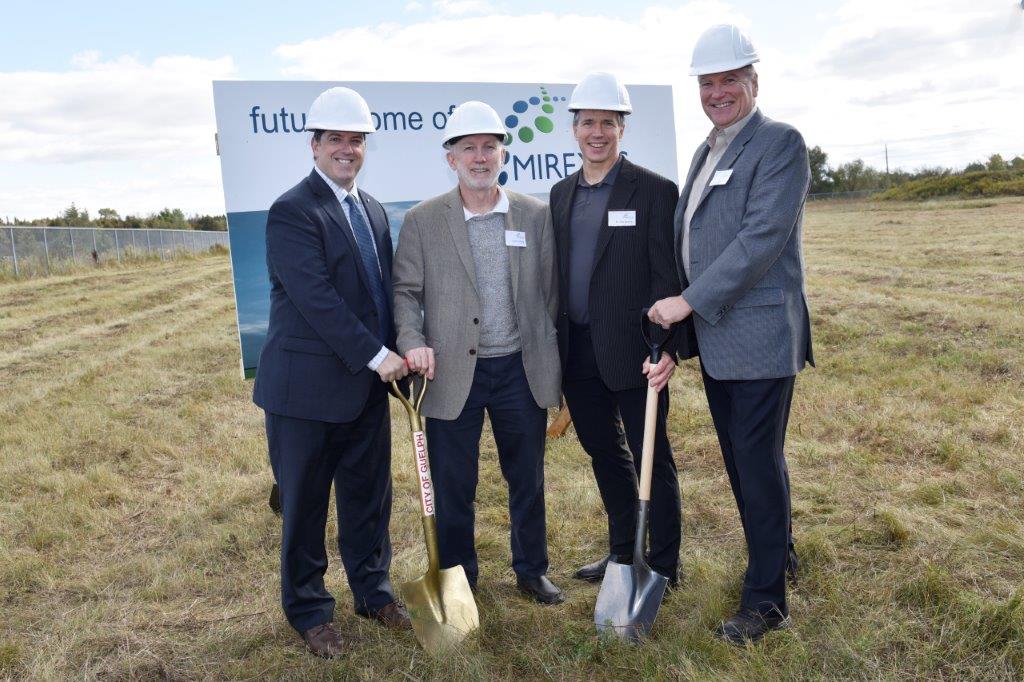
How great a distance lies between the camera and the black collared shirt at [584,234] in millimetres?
3746

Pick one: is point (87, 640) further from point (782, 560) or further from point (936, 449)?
point (936, 449)

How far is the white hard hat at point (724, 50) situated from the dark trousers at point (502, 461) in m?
1.45

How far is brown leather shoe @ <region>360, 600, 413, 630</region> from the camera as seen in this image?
3752 millimetres

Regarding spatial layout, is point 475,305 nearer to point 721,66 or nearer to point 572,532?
point 721,66

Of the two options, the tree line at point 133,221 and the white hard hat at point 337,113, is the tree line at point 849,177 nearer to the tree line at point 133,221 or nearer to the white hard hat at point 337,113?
the tree line at point 133,221

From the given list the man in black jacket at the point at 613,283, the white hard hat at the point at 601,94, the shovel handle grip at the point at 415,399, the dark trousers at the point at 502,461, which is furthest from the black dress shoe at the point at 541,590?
the white hard hat at the point at 601,94

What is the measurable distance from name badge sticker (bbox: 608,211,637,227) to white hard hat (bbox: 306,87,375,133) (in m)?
1.11

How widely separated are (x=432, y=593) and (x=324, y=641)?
48 cm

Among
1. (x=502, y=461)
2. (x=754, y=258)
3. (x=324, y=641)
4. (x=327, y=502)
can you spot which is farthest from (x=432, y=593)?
(x=754, y=258)

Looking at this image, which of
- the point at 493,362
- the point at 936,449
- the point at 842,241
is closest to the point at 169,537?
the point at 493,362

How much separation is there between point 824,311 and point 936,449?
559 centimetres

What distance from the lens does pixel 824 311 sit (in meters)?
11.0

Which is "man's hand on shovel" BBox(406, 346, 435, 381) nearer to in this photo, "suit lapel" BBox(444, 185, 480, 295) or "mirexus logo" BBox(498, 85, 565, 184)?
"suit lapel" BBox(444, 185, 480, 295)

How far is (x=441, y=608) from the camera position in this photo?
3.59m
